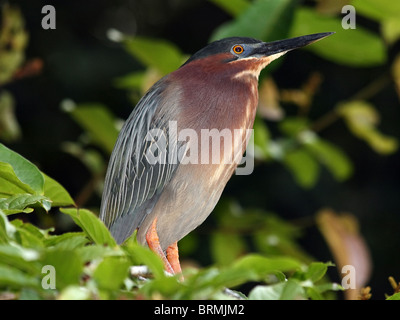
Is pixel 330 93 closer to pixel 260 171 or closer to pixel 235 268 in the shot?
pixel 260 171

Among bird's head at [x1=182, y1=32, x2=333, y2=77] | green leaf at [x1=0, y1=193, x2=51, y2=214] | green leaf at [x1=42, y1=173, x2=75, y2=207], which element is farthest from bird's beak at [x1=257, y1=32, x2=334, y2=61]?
green leaf at [x1=0, y1=193, x2=51, y2=214]

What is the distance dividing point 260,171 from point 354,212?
2.53 feet

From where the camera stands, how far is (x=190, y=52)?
360 cm

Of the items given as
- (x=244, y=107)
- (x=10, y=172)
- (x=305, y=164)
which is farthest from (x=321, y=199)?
(x=10, y=172)

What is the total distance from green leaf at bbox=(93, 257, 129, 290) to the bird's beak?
0.92m

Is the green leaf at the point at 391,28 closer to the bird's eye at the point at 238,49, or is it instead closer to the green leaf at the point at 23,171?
the bird's eye at the point at 238,49

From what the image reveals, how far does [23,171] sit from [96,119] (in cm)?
115

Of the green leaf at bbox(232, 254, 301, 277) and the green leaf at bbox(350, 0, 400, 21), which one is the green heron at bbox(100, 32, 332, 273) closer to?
the green leaf at bbox(350, 0, 400, 21)

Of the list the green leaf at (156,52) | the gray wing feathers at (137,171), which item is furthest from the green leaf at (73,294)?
the green leaf at (156,52)

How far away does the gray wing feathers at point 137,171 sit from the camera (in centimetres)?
155

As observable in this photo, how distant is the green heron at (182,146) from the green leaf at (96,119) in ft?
1.80

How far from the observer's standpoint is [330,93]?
3.97 metres

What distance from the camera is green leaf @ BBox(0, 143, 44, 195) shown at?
40.6 inches

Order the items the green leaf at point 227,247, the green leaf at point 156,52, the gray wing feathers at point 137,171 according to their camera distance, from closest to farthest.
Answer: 1. the gray wing feathers at point 137,171
2. the green leaf at point 156,52
3. the green leaf at point 227,247
